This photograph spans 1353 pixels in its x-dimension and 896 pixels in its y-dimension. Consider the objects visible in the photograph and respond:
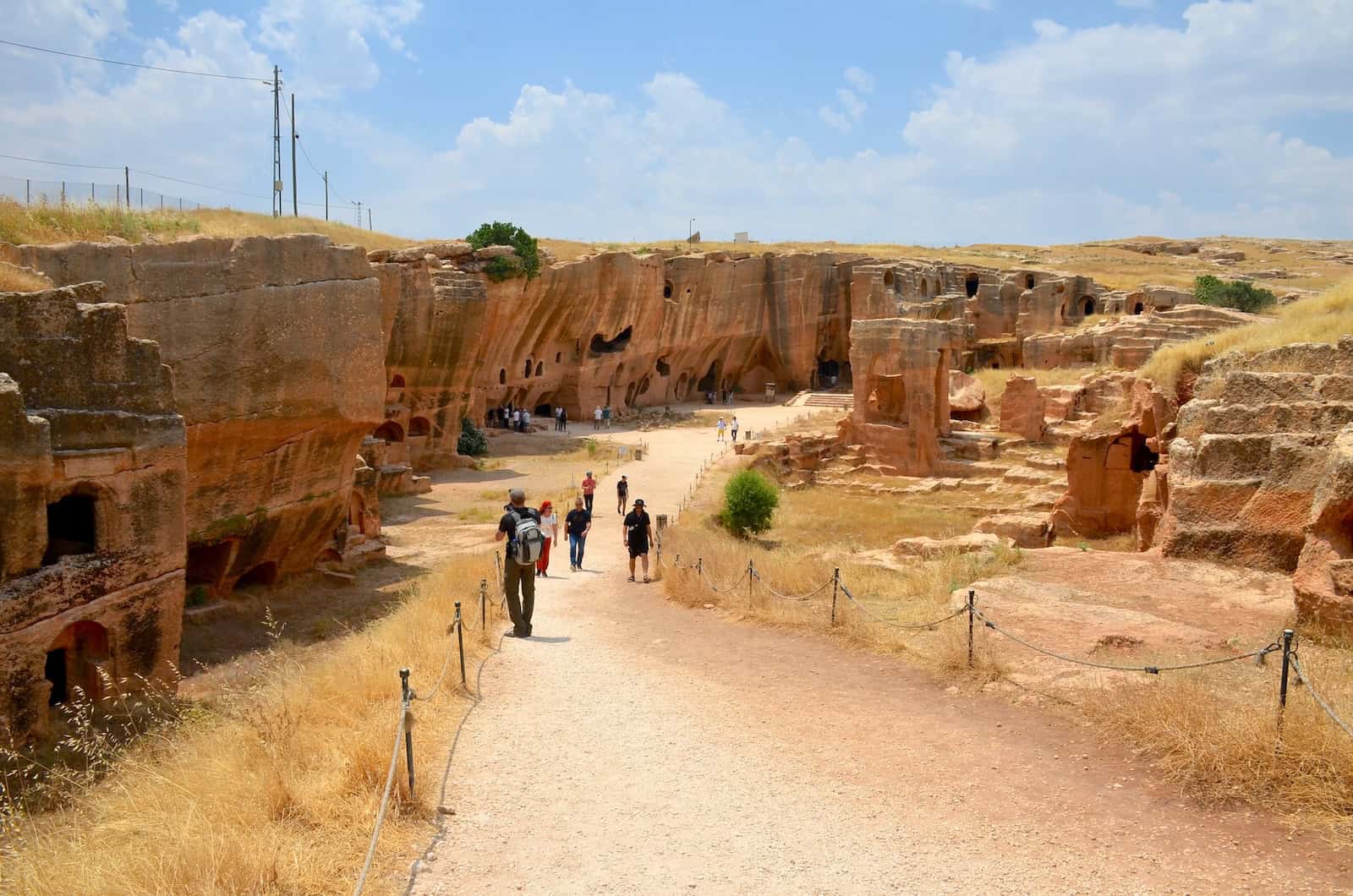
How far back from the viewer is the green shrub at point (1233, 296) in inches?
1759

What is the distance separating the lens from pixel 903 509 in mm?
22719

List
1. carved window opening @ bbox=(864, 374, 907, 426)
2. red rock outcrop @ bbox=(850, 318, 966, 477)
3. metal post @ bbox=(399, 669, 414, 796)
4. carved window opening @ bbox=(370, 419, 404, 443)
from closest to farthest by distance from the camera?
metal post @ bbox=(399, 669, 414, 796) → red rock outcrop @ bbox=(850, 318, 966, 477) → carved window opening @ bbox=(370, 419, 404, 443) → carved window opening @ bbox=(864, 374, 907, 426)

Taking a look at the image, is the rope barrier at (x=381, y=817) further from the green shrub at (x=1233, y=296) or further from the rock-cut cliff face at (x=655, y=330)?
the green shrub at (x=1233, y=296)

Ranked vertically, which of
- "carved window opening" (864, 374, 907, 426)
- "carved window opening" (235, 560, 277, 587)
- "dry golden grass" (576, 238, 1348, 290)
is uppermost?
"dry golden grass" (576, 238, 1348, 290)

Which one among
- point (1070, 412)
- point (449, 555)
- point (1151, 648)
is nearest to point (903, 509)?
point (1070, 412)

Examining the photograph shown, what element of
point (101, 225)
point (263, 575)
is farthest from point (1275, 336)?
point (101, 225)

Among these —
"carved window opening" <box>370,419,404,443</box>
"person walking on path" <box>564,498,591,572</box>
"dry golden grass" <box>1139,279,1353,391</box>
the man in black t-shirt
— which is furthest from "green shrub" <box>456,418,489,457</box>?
the man in black t-shirt

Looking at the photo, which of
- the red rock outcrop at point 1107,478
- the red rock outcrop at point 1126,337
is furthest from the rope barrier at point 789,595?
the red rock outcrop at point 1126,337

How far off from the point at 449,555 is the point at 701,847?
45.8 ft

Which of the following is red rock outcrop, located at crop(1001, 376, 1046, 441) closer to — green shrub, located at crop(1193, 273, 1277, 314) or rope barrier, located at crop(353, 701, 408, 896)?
green shrub, located at crop(1193, 273, 1277, 314)

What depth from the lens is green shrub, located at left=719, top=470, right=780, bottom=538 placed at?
19.2 m

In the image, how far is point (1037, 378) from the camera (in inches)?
1289

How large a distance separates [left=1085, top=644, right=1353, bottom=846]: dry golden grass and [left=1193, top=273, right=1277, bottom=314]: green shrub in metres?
43.1

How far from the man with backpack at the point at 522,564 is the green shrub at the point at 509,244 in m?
23.6
